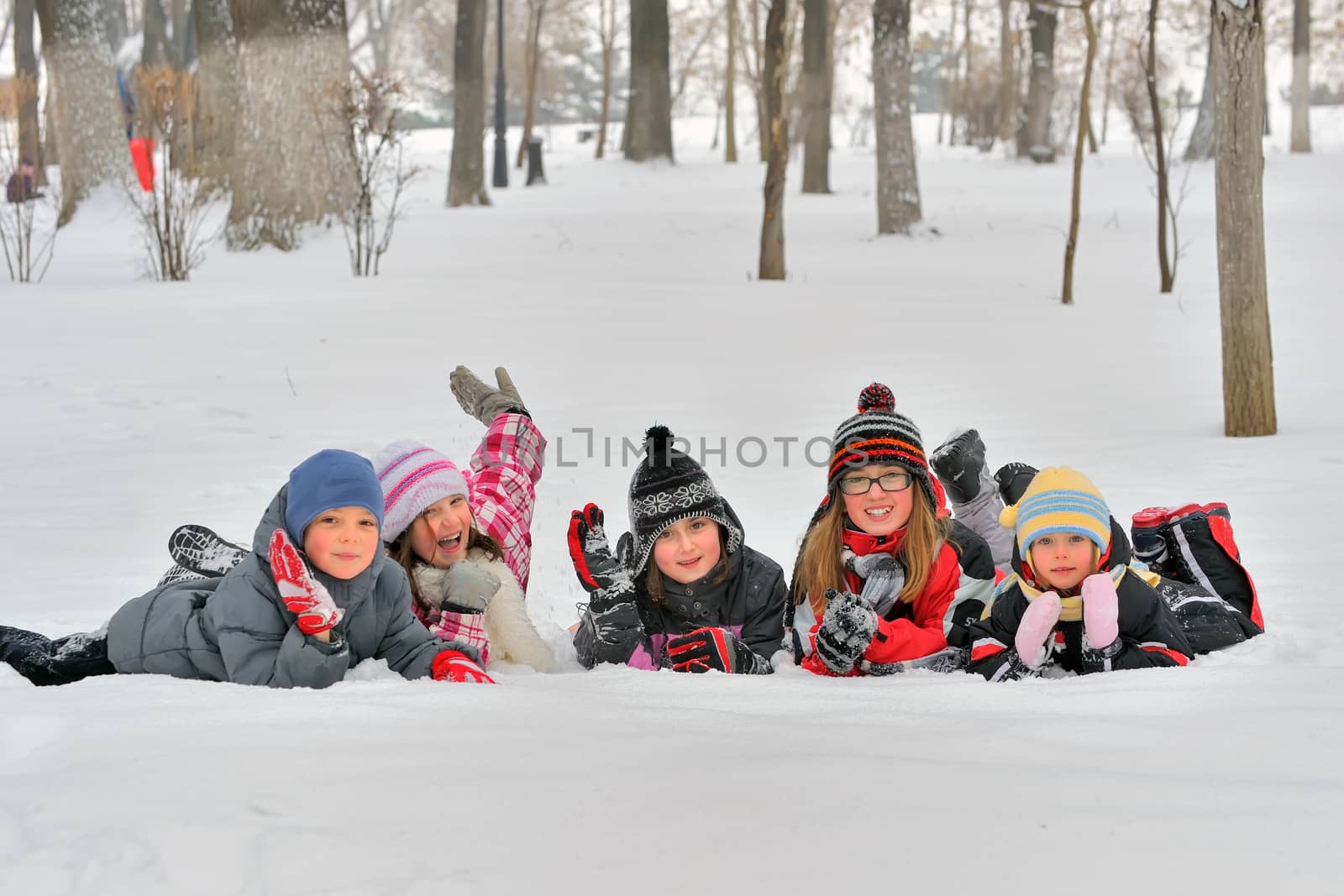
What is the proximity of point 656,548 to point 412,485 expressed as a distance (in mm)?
722

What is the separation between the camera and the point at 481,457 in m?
4.78

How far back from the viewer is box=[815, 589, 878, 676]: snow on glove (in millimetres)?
3316

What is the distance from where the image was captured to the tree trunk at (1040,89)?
2166 cm

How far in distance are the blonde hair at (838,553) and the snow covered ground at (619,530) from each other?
1.21 feet

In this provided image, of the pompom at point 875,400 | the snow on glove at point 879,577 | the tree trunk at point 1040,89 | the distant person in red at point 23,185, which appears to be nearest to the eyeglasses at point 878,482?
the snow on glove at point 879,577

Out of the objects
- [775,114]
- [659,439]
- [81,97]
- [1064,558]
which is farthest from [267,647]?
[81,97]

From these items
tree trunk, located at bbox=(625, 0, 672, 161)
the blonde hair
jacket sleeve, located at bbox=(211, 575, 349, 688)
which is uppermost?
tree trunk, located at bbox=(625, 0, 672, 161)

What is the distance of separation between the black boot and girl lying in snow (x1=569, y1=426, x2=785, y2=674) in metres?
0.79

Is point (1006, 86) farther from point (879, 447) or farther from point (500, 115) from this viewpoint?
point (879, 447)

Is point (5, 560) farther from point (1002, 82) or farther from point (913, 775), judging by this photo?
point (1002, 82)

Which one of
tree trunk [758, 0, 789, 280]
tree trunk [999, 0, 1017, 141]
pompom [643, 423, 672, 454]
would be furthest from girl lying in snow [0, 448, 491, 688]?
tree trunk [999, 0, 1017, 141]

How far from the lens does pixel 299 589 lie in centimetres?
309

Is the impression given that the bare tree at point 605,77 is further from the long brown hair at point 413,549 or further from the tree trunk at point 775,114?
the long brown hair at point 413,549

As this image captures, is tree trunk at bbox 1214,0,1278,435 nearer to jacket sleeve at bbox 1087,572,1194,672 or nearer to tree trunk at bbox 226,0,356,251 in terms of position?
jacket sleeve at bbox 1087,572,1194,672
